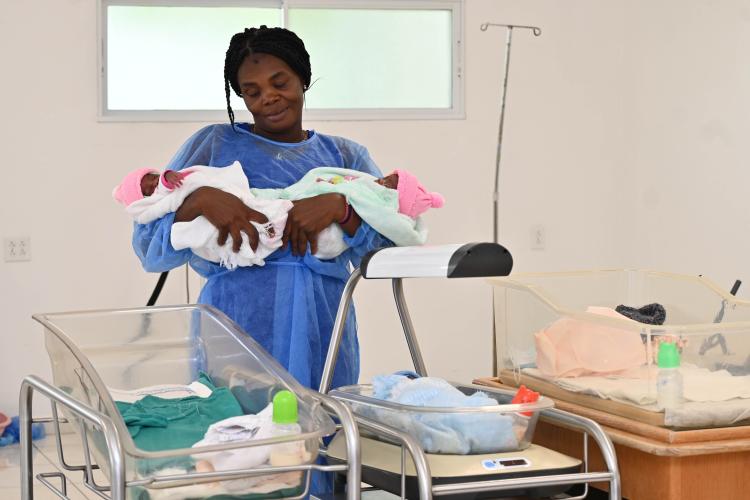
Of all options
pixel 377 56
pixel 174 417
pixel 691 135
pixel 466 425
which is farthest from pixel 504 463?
pixel 377 56

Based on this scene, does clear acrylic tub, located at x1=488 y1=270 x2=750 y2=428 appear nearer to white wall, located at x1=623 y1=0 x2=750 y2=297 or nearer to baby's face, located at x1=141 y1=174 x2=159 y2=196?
baby's face, located at x1=141 y1=174 x2=159 y2=196

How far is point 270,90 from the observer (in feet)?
6.28

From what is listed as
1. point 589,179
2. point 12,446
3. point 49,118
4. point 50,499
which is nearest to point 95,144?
A: point 49,118

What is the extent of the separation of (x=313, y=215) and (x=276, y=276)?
0.16 m

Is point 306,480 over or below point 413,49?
below

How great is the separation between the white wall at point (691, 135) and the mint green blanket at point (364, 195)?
2.48m

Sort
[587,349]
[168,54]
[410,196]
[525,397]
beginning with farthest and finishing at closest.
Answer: [168,54] < [410,196] < [587,349] < [525,397]

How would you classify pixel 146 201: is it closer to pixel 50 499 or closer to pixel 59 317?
pixel 59 317

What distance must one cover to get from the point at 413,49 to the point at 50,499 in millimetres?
2499

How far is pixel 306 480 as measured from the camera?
1304mm

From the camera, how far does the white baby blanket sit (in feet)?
5.68

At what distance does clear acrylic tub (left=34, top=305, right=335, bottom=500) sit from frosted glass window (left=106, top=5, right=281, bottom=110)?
284 centimetres

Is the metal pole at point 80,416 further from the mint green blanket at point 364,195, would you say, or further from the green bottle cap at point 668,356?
the green bottle cap at point 668,356

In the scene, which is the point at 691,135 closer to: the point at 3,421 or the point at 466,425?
the point at 3,421
